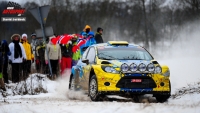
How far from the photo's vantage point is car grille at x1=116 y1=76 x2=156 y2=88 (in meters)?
13.1

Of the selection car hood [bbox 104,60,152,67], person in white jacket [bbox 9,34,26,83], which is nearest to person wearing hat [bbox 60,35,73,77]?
person in white jacket [bbox 9,34,26,83]

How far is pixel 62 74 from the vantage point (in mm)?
23234

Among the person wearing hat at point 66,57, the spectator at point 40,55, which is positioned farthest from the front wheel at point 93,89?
the spectator at point 40,55

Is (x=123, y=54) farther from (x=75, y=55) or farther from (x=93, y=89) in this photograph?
(x=75, y=55)

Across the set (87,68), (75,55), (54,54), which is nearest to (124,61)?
(87,68)

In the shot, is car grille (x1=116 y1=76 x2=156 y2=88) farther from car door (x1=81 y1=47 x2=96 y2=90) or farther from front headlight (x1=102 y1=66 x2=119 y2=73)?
car door (x1=81 y1=47 x2=96 y2=90)

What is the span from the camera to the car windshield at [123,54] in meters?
14.4

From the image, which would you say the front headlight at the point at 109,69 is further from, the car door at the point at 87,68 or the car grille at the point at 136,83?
the car door at the point at 87,68

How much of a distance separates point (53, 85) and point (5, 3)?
157ft

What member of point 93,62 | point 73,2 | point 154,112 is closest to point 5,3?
point 73,2

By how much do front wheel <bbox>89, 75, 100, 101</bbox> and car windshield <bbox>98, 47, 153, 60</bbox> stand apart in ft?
2.91

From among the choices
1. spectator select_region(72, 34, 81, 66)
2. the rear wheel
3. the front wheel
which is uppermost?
spectator select_region(72, 34, 81, 66)

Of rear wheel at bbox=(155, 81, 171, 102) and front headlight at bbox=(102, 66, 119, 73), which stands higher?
front headlight at bbox=(102, 66, 119, 73)

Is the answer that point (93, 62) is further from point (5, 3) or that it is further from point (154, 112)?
point (5, 3)
